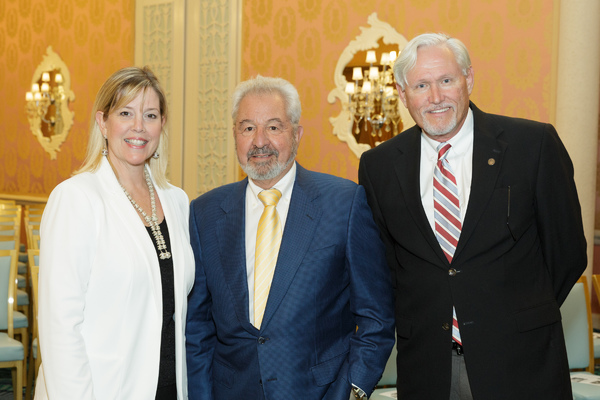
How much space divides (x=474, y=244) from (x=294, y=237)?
23.0 inches

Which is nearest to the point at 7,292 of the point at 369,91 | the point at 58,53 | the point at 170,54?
the point at 369,91

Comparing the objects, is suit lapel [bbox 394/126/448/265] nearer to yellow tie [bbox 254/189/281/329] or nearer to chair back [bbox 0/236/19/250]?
yellow tie [bbox 254/189/281/329]

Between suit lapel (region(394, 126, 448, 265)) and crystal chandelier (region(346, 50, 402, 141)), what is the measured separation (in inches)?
190

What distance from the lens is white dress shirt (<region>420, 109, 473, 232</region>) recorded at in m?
2.22

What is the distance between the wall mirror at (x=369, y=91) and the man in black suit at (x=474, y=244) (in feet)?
16.0

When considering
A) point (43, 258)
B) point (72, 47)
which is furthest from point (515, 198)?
point (72, 47)

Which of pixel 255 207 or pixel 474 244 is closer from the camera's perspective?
pixel 474 244

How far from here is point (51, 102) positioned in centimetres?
1133

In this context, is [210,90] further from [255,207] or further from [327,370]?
[327,370]

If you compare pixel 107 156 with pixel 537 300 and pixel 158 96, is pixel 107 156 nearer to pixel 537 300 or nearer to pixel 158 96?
pixel 158 96

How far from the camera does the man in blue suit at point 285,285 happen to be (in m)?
2.21

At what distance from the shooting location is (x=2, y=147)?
1249 centimetres

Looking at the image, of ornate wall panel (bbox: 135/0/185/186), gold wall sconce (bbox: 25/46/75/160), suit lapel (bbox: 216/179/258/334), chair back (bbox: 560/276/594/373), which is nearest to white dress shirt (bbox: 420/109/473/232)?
suit lapel (bbox: 216/179/258/334)

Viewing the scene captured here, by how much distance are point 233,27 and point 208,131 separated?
4.54 ft
